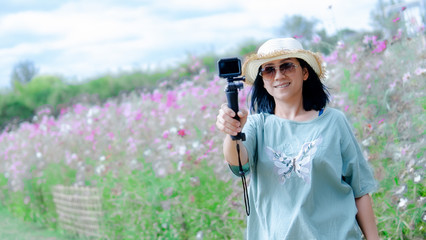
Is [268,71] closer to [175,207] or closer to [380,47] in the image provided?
[175,207]

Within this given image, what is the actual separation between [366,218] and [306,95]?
1.71 feet

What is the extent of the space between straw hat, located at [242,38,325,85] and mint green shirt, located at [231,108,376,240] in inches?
7.9

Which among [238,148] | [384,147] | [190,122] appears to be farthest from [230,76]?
[190,122]

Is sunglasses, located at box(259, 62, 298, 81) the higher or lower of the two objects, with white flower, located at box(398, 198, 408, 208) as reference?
higher

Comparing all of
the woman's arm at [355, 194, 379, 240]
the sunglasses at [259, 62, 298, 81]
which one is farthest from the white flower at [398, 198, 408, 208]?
the sunglasses at [259, 62, 298, 81]

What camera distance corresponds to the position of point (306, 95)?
6.50 feet

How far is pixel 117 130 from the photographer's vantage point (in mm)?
5582

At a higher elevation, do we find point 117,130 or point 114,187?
point 117,130

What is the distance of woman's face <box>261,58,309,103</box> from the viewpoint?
185 centimetres

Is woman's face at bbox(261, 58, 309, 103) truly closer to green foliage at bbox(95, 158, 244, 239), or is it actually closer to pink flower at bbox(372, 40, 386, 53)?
green foliage at bbox(95, 158, 244, 239)

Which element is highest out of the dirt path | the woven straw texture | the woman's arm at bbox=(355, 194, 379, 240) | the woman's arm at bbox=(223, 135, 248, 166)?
the woman's arm at bbox=(223, 135, 248, 166)

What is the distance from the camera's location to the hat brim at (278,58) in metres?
1.82

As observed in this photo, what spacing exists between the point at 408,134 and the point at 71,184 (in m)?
3.98

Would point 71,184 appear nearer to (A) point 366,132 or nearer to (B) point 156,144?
(B) point 156,144
